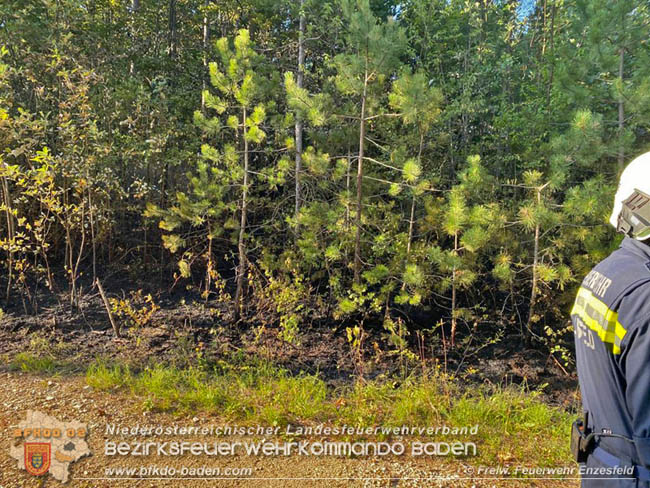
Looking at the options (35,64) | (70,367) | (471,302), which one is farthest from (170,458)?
(35,64)

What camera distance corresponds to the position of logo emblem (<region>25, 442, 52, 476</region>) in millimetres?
2541

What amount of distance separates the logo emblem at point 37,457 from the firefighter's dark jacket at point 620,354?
2.83 metres

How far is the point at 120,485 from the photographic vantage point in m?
2.45

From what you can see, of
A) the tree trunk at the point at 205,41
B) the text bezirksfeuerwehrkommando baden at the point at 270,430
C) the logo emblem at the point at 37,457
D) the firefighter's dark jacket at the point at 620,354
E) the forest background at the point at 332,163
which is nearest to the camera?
the firefighter's dark jacket at the point at 620,354

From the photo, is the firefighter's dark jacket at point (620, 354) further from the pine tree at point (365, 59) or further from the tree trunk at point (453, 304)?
the pine tree at point (365, 59)

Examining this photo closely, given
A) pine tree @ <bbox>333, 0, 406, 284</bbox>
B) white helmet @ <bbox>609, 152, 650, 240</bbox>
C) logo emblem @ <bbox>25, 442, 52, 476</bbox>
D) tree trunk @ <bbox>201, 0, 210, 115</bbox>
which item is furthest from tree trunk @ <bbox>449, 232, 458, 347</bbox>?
tree trunk @ <bbox>201, 0, 210, 115</bbox>

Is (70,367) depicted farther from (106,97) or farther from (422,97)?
(422,97)

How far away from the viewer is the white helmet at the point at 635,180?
144 centimetres

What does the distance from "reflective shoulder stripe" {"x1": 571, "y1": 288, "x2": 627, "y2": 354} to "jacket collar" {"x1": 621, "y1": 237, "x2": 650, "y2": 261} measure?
7.7 inches

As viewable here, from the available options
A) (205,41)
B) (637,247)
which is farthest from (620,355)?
(205,41)

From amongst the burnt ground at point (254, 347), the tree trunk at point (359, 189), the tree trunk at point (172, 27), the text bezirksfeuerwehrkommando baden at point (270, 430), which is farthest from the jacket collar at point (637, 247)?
the tree trunk at point (172, 27)

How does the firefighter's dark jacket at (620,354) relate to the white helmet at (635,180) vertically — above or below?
below

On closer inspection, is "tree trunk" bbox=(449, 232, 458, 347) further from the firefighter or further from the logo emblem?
the logo emblem

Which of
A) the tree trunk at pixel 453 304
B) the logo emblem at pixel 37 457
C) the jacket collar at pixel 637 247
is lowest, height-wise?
the logo emblem at pixel 37 457
